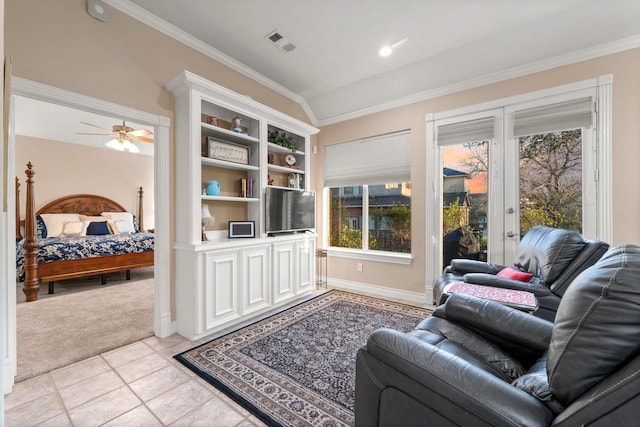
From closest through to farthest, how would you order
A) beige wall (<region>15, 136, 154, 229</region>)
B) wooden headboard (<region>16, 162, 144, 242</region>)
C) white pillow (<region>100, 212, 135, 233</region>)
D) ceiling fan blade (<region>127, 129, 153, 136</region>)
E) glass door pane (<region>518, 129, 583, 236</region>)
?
glass door pane (<region>518, 129, 583, 236</region>), ceiling fan blade (<region>127, 129, 153, 136</region>), beige wall (<region>15, 136, 154, 229</region>), wooden headboard (<region>16, 162, 144, 242</region>), white pillow (<region>100, 212, 135, 233</region>)

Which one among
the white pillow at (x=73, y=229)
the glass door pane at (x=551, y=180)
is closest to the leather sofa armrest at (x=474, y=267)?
the glass door pane at (x=551, y=180)

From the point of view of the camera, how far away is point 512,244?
3.10m

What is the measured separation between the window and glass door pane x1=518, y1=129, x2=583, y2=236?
1.30 metres

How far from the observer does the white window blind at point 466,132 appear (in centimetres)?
322

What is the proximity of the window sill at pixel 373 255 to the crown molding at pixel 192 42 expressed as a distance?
248 cm

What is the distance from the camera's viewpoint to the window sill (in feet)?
12.4

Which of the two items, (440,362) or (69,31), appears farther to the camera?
(69,31)

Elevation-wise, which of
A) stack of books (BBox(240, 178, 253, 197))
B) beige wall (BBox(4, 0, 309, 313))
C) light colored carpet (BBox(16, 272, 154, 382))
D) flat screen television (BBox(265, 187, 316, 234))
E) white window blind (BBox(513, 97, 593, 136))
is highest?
beige wall (BBox(4, 0, 309, 313))

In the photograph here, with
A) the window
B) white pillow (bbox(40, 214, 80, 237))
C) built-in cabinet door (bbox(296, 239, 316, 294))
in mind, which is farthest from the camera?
white pillow (bbox(40, 214, 80, 237))

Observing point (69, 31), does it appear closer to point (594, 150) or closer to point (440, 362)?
point (440, 362)

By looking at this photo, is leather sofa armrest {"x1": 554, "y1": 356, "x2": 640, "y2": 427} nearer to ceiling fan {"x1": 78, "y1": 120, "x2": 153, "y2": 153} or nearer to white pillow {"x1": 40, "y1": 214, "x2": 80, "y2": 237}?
ceiling fan {"x1": 78, "y1": 120, "x2": 153, "y2": 153}

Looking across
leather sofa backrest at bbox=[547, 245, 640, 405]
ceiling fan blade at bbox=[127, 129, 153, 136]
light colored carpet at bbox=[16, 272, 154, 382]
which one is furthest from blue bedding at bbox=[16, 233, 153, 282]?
leather sofa backrest at bbox=[547, 245, 640, 405]

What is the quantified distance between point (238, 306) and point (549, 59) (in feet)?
13.5

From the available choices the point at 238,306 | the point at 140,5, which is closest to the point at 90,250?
the point at 238,306
